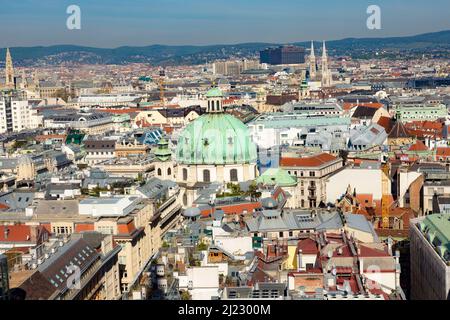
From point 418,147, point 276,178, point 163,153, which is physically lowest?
point 276,178

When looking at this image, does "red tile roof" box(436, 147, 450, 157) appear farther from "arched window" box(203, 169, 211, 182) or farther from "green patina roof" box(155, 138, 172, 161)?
"green patina roof" box(155, 138, 172, 161)

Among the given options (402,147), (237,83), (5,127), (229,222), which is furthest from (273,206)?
(237,83)

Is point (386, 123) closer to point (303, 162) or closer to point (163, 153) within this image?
point (303, 162)

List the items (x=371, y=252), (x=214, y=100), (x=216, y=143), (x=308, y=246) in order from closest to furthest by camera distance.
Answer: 1. (x=371, y=252)
2. (x=308, y=246)
3. (x=216, y=143)
4. (x=214, y=100)

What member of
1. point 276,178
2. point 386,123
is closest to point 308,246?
point 276,178

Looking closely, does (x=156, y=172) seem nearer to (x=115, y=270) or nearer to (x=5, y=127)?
(x=115, y=270)

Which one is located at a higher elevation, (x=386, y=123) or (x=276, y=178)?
(x=386, y=123)
